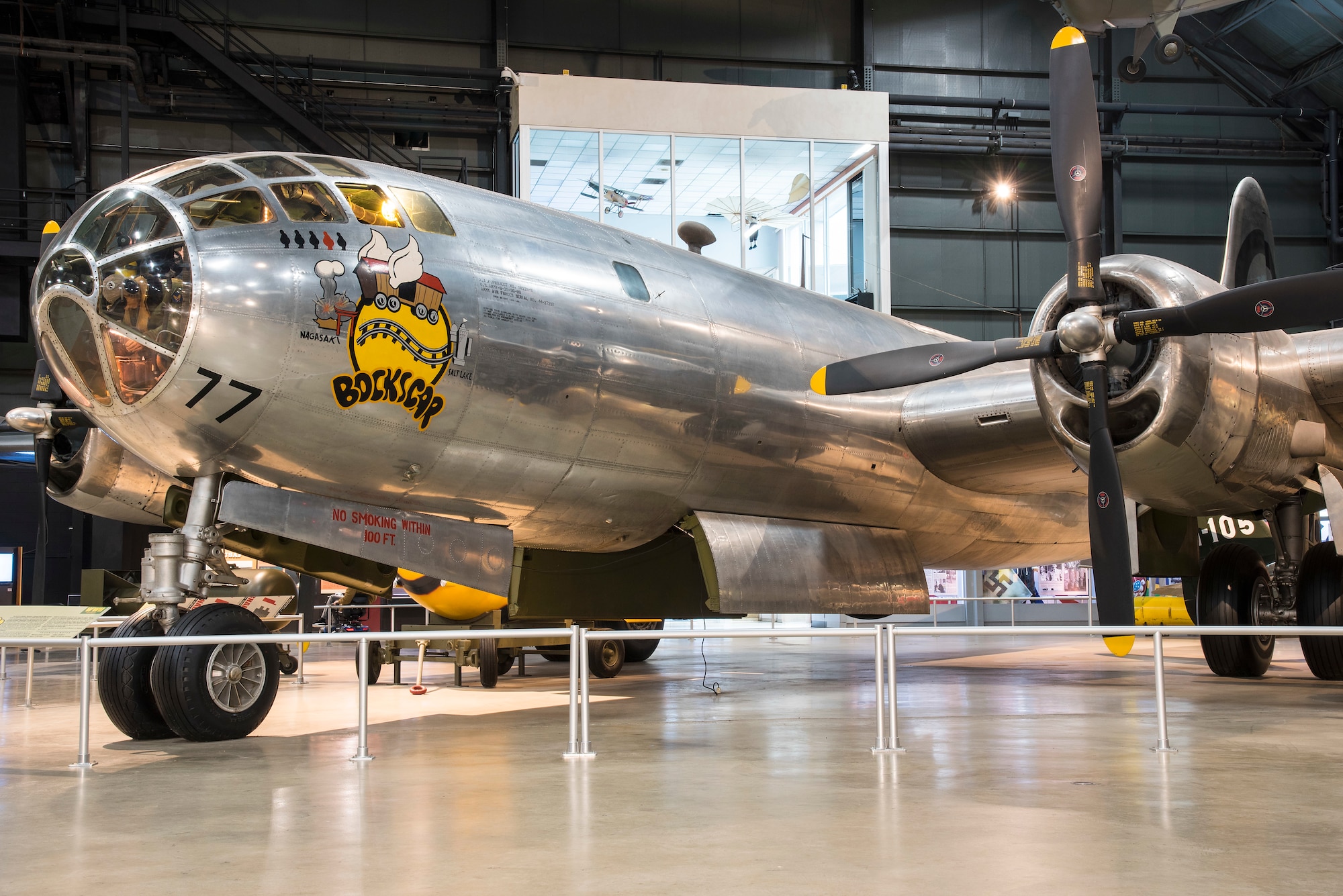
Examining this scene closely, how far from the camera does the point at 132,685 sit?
7527mm

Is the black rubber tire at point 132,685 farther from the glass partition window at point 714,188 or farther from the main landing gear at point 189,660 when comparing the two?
the glass partition window at point 714,188

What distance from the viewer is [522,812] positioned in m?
5.00

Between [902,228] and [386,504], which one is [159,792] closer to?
[386,504]

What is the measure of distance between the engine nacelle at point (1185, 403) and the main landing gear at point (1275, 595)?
105 cm

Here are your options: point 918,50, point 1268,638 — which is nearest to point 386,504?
point 1268,638

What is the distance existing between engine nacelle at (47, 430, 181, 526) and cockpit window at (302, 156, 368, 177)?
164 inches

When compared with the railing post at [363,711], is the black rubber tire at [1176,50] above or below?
above

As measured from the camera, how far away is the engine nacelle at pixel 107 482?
10961 millimetres

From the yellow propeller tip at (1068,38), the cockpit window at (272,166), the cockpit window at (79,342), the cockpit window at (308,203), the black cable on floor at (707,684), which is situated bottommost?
the black cable on floor at (707,684)

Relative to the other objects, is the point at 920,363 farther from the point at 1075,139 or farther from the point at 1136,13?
the point at 1136,13

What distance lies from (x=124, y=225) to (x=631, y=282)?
3.94 m

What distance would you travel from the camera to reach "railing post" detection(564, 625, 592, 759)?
6.41 meters

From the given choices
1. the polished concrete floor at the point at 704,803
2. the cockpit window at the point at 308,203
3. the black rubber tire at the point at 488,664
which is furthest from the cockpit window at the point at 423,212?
the black rubber tire at the point at 488,664

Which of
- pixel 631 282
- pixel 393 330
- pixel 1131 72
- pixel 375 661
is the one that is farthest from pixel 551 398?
pixel 1131 72
